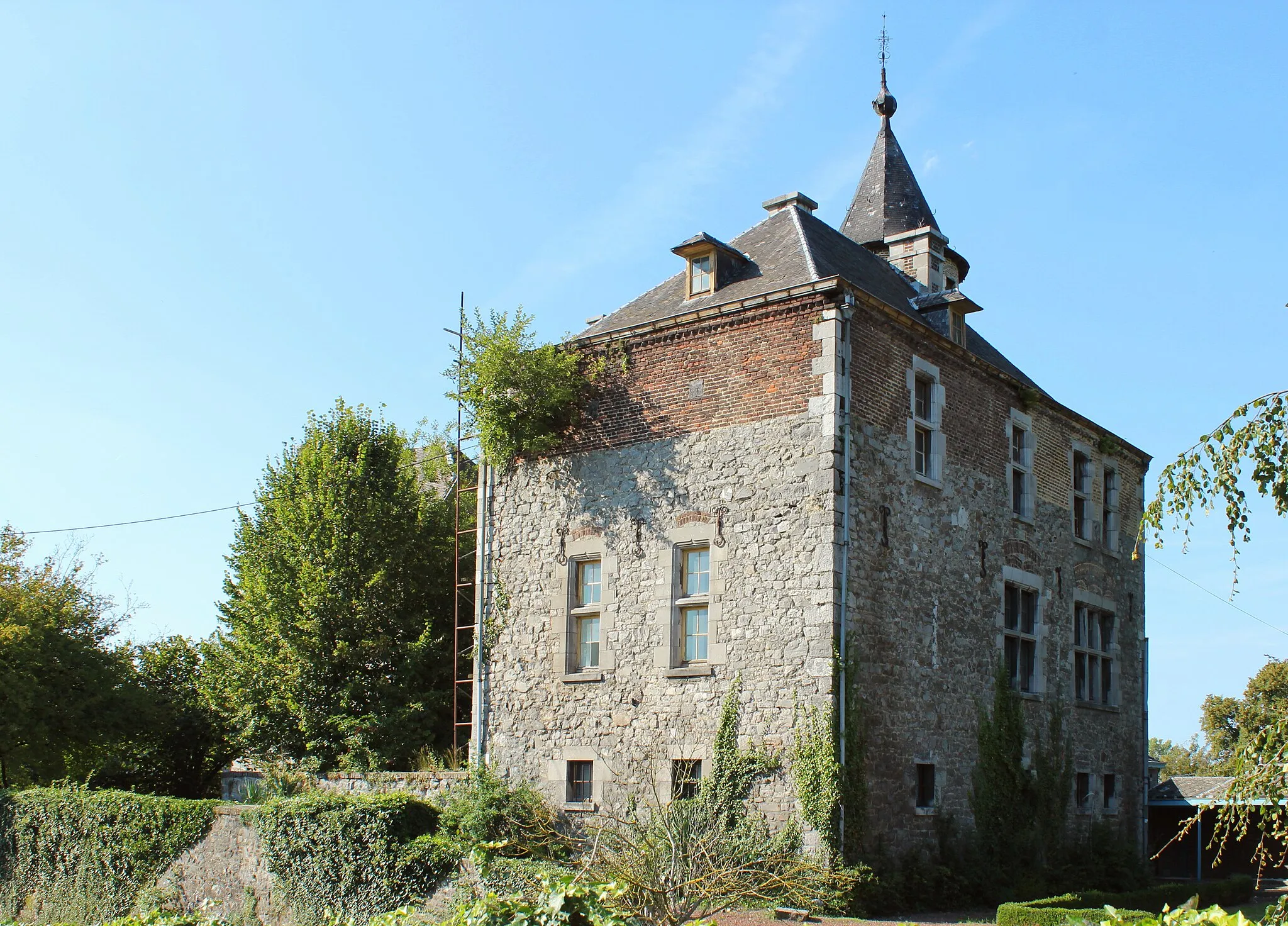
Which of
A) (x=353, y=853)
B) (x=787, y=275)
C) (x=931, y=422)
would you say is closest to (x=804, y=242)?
(x=787, y=275)

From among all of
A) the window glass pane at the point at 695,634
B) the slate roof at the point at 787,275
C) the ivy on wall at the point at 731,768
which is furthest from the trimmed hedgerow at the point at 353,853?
the slate roof at the point at 787,275

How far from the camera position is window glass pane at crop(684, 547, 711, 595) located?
17.7 m

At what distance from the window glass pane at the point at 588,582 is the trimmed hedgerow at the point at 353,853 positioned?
3756 mm

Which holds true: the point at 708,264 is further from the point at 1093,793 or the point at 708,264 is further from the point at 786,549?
the point at 1093,793

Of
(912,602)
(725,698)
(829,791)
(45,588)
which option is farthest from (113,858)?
(912,602)

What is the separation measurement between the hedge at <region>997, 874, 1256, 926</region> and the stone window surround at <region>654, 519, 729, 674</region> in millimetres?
4833

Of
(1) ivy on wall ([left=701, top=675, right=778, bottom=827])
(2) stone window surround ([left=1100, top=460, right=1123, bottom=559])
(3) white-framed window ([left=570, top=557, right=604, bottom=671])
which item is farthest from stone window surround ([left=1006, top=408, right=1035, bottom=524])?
(3) white-framed window ([left=570, top=557, right=604, bottom=671])

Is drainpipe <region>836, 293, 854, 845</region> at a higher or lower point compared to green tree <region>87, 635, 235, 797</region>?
higher

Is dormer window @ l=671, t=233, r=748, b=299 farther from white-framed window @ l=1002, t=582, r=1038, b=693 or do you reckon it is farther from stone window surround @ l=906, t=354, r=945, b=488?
white-framed window @ l=1002, t=582, r=1038, b=693

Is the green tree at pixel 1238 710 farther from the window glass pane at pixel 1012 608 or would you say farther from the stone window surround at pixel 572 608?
the stone window surround at pixel 572 608

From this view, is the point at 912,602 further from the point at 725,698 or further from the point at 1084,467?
the point at 1084,467

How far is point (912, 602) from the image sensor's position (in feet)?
57.8

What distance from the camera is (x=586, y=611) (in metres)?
18.8

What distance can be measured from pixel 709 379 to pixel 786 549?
2922mm
